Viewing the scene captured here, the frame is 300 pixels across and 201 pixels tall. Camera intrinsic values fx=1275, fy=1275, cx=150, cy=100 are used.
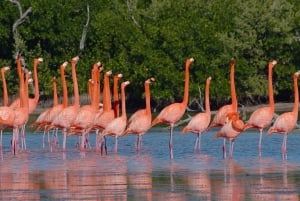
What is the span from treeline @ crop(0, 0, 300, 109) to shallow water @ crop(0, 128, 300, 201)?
1858 cm

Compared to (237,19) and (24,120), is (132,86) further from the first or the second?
(24,120)

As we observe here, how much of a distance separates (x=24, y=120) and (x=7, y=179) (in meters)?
6.82

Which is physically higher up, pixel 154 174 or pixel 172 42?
pixel 172 42

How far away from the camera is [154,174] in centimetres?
1884

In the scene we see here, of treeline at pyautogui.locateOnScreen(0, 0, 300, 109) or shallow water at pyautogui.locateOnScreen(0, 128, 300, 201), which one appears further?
treeline at pyautogui.locateOnScreen(0, 0, 300, 109)

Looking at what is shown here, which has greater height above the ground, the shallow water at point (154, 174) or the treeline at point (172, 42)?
the treeline at point (172, 42)

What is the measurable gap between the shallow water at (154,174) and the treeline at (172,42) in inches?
732

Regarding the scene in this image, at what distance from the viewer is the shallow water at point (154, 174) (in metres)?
16.0

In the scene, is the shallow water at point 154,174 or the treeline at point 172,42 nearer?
the shallow water at point 154,174

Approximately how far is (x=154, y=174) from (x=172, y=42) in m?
27.3

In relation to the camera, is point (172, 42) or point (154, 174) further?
point (172, 42)

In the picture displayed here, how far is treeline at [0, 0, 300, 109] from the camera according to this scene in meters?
45.1

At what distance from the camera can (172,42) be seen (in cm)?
4591

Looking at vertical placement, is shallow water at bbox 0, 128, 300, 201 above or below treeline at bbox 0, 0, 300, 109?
below
